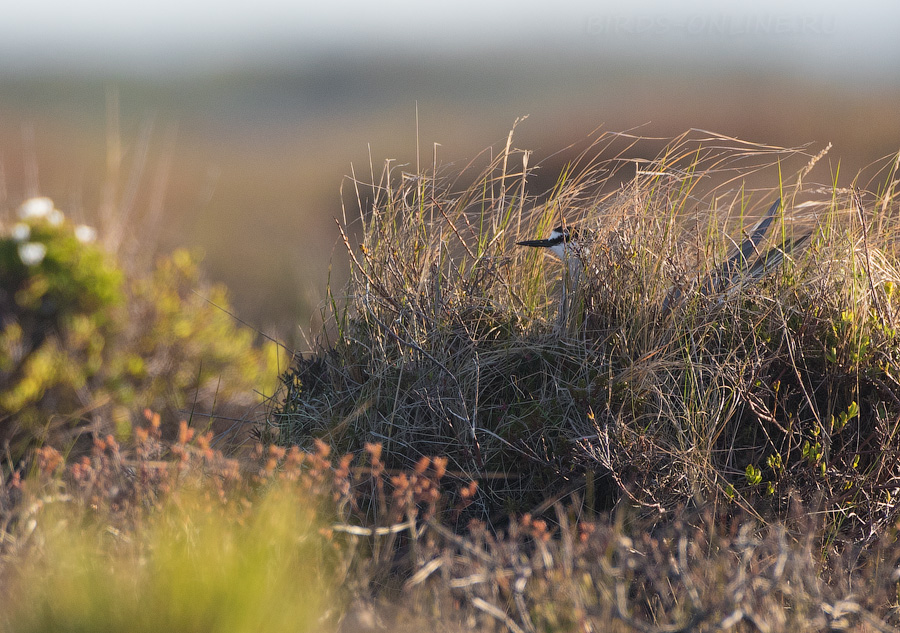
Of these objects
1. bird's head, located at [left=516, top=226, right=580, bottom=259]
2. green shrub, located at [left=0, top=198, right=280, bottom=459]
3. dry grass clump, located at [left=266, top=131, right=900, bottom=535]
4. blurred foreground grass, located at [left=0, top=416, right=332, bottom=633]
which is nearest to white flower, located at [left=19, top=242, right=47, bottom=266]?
green shrub, located at [left=0, top=198, right=280, bottom=459]

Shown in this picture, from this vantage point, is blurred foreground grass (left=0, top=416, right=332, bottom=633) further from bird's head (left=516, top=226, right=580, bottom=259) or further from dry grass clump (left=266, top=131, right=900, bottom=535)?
bird's head (left=516, top=226, right=580, bottom=259)

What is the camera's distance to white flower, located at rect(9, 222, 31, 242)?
5.82m

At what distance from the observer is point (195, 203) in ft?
67.9

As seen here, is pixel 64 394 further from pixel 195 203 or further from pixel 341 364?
pixel 195 203

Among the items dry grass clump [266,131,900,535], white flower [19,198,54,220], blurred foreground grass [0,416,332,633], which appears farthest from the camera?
white flower [19,198,54,220]

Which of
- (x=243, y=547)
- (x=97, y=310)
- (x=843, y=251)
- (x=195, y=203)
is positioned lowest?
(x=195, y=203)

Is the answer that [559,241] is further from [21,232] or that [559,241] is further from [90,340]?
[21,232]

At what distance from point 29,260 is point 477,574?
500 centimetres

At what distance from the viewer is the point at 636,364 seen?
2.87 metres

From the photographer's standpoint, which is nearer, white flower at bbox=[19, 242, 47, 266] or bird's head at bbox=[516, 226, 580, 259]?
bird's head at bbox=[516, 226, 580, 259]

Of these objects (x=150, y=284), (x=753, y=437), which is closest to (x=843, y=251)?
(x=753, y=437)

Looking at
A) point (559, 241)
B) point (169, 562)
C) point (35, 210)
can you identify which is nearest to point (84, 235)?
point (35, 210)

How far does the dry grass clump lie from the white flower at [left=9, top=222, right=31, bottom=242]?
352 cm

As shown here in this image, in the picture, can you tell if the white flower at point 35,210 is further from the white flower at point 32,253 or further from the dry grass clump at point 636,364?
the dry grass clump at point 636,364
